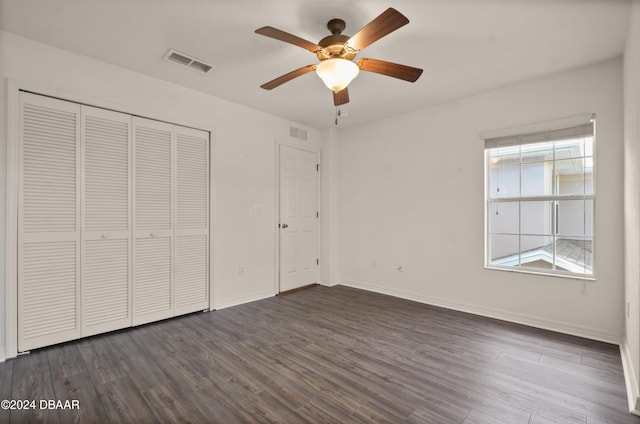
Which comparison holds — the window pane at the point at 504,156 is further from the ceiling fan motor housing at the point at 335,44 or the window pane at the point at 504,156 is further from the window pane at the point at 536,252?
the ceiling fan motor housing at the point at 335,44

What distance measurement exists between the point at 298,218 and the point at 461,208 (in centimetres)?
242

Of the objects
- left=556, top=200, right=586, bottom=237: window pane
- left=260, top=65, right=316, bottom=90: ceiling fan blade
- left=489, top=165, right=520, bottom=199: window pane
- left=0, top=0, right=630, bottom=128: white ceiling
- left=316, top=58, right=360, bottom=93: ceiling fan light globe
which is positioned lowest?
left=556, top=200, right=586, bottom=237: window pane

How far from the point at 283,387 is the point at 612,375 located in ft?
8.12

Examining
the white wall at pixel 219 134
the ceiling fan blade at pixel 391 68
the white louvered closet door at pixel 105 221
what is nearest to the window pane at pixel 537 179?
the ceiling fan blade at pixel 391 68

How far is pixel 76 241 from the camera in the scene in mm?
2879

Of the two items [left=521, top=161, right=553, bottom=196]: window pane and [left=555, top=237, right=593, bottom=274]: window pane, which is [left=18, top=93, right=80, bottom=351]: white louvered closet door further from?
[left=555, top=237, right=593, bottom=274]: window pane

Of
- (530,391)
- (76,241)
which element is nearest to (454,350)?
(530,391)

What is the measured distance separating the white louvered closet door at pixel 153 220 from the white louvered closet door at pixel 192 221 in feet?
0.31

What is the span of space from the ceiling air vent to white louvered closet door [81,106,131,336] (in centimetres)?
81

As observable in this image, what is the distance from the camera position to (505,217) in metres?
3.69

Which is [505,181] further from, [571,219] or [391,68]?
[391,68]

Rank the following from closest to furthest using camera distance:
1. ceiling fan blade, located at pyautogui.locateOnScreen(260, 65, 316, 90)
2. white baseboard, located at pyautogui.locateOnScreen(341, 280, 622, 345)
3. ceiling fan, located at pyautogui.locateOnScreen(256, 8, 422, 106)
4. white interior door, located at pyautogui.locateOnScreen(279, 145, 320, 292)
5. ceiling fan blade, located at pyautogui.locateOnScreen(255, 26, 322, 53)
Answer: ceiling fan blade, located at pyautogui.locateOnScreen(255, 26, 322, 53) < ceiling fan, located at pyautogui.locateOnScreen(256, 8, 422, 106) < ceiling fan blade, located at pyautogui.locateOnScreen(260, 65, 316, 90) < white baseboard, located at pyautogui.locateOnScreen(341, 280, 622, 345) < white interior door, located at pyautogui.locateOnScreen(279, 145, 320, 292)

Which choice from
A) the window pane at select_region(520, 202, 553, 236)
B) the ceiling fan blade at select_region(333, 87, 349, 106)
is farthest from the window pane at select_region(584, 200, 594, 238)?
the ceiling fan blade at select_region(333, 87, 349, 106)

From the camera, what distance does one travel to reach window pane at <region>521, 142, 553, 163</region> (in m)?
3.38
